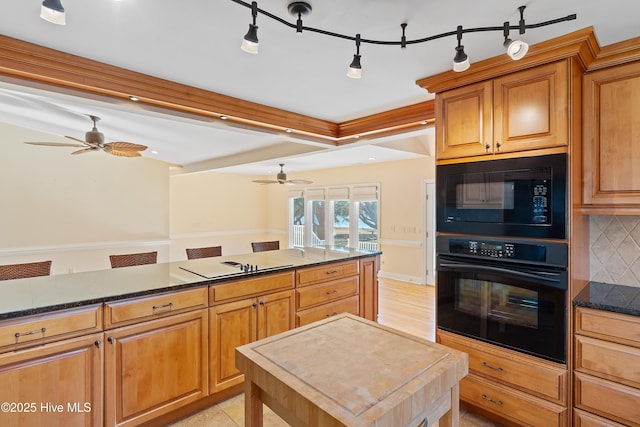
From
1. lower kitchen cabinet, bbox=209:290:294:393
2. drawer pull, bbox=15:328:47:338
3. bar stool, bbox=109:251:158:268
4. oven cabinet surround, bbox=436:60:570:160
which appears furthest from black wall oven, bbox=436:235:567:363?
bar stool, bbox=109:251:158:268

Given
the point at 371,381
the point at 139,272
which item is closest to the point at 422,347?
the point at 371,381

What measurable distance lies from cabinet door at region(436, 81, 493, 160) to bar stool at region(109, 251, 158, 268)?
295cm

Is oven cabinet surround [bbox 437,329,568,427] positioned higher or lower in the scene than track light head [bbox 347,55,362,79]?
lower

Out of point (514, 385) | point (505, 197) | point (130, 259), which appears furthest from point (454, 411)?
point (130, 259)

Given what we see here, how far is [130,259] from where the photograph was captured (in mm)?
3129

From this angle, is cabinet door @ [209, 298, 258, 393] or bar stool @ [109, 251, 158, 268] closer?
A: cabinet door @ [209, 298, 258, 393]

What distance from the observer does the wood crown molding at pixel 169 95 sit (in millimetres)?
A: 1880

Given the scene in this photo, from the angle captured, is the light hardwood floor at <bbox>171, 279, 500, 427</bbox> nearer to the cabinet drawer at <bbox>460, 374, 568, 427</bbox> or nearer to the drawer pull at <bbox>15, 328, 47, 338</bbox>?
the cabinet drawer at <bbox>460, 374, 568, 427</bbox>

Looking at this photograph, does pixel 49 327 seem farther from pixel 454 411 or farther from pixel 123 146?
pixel 123 146

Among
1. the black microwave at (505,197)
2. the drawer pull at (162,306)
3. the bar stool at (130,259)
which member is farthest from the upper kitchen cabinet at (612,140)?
the bar stool at (130,259)

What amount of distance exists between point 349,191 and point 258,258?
447 cm

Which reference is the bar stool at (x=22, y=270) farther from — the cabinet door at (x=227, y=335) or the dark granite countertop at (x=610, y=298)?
the dark granite countertop at (x=610, y=298)

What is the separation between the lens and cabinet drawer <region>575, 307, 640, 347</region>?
160cm

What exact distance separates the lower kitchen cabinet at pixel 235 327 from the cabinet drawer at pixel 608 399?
198 centimetres
